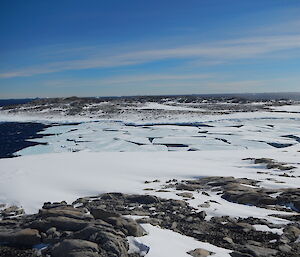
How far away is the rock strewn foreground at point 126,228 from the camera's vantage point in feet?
21.0

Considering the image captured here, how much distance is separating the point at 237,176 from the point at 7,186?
9.49m

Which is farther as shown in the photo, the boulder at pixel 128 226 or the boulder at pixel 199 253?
the boulder at pixel 128 226

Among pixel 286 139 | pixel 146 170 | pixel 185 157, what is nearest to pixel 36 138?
pixel 185 157

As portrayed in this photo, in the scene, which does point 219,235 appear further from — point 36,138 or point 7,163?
point 36,138

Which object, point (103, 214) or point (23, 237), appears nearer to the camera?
point (23, 237)

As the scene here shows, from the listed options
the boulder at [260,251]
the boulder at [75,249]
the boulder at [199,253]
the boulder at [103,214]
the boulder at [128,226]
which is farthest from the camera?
the boulder at [103,214]

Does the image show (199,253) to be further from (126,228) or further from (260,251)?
(126,228)

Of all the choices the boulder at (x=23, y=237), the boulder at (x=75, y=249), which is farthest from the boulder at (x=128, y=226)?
the boulder at (x=23, y=237)

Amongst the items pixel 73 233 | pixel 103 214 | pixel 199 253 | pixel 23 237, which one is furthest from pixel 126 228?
pixel 23 237

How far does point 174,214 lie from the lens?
30.2 feet

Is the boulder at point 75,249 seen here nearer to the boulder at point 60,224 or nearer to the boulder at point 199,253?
the boulder at point 60,224

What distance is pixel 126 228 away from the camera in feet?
23.5

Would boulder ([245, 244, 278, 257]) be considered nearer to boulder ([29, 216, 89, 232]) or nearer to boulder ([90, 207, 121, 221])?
boulder ([90, 207, 121, 221])

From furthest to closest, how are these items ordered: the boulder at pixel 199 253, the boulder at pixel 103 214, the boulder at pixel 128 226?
1. the boulder at pixel 103 214
2. the boulder at pixel 128 226
3. the boulder at pixel 199 253
